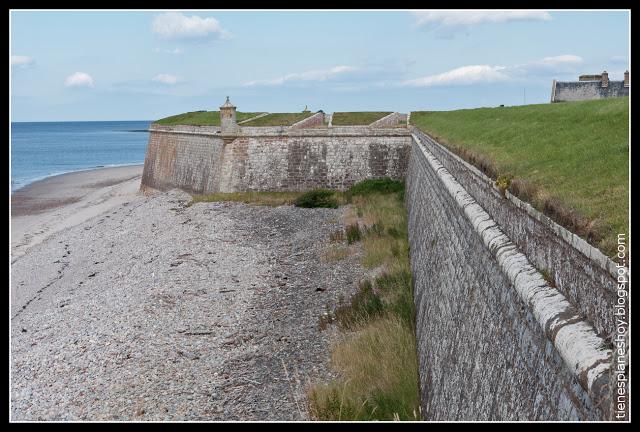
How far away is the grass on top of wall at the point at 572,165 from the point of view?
5105 millimetres

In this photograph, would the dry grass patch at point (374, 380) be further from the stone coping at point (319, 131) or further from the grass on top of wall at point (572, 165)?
the stone coping at point (319, 131)

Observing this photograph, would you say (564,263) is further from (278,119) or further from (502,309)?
(278,119)

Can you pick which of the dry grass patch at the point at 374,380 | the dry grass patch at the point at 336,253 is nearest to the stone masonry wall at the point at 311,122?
the dry grass patch at the point at 336,253

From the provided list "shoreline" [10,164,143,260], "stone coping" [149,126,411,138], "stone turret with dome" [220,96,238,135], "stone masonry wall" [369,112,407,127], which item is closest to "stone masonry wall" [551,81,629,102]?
"stone masonry wall" [369,112,407,127]

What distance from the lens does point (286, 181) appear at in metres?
32.2

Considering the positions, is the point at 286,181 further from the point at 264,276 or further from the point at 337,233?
the point at 264,276

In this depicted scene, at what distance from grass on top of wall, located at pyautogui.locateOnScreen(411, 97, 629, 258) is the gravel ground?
4.62m

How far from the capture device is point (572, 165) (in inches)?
301

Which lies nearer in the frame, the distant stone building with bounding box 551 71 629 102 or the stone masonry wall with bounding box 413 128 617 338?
the stone masonry wall with bounding box 413 128 617 338

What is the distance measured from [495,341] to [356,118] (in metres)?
32.9

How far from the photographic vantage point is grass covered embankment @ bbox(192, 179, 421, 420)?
31.1 feet

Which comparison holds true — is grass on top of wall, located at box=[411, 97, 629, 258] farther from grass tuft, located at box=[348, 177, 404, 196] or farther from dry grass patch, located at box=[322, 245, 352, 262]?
grass tuft, located at box=[348, 177, 404, 196]

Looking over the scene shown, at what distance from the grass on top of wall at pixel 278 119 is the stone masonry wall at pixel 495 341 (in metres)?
26.1

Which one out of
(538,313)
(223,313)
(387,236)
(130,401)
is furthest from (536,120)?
(538,313)
